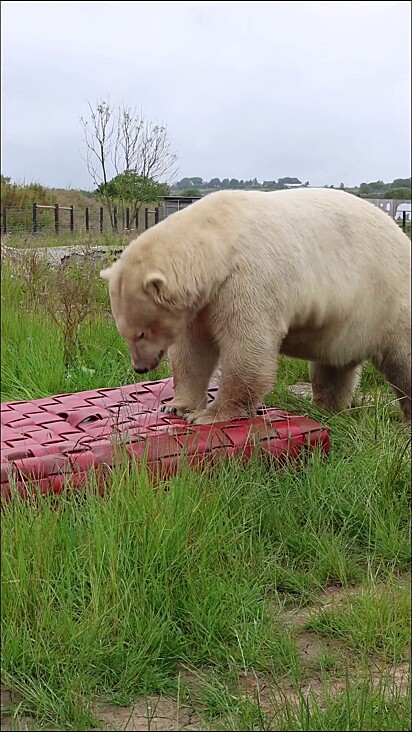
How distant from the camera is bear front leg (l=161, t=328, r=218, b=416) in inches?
95.0

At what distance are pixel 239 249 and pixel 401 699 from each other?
3.81ft

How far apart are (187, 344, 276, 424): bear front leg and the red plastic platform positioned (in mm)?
48

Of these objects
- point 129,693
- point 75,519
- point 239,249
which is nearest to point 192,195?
point 239,249

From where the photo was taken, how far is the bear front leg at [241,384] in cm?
228

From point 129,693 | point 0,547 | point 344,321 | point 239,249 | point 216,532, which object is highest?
point 239,249

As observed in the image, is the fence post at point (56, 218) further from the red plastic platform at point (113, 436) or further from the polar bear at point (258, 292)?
the red plastic platform at point (113, 436)

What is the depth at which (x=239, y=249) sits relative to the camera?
220 centimetres

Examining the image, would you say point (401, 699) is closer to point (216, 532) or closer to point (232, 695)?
point (232, 695)

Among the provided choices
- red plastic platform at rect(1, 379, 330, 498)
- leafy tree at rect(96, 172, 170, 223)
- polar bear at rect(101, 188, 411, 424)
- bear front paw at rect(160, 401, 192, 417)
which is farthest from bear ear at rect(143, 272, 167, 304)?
bear front paw at rect(160, 401, 192, 417)

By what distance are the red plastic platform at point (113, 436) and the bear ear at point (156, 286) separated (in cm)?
30

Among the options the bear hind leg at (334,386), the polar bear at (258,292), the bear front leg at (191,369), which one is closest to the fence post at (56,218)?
the polar bear at (258,292)

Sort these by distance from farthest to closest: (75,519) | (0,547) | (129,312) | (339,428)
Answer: (339,428)
(129,312)
(75,519)
(0,547)

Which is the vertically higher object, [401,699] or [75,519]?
[75,519]

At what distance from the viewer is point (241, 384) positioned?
2.32 metres
